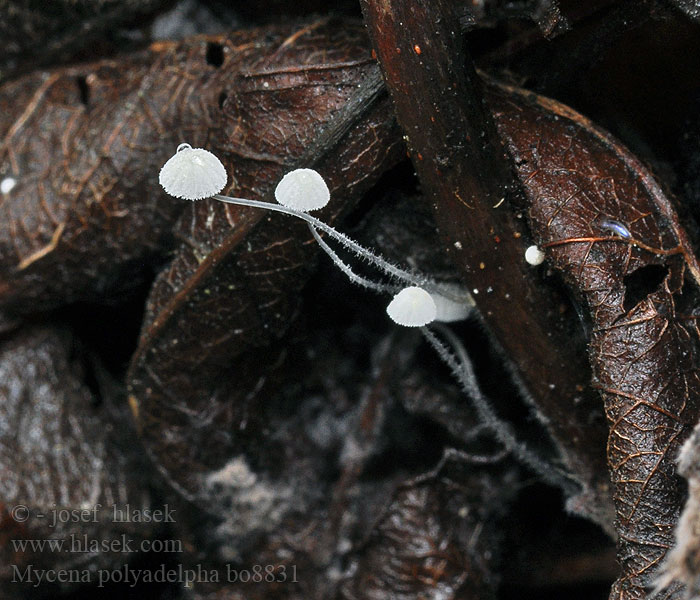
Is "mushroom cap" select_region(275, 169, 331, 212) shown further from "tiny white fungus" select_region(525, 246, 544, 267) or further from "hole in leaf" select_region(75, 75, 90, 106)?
"hole in leaf" select_region(75, 75, 90, 106)

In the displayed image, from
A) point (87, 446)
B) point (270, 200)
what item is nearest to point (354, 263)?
point (270, 200)

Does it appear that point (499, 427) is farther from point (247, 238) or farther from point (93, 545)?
point (93, 545)

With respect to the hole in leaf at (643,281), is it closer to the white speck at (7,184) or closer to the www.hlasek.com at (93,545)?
the www.hlasek.com at (93,545)

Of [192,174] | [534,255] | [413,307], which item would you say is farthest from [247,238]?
[534,255]

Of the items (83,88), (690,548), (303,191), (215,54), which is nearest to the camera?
(690,548)

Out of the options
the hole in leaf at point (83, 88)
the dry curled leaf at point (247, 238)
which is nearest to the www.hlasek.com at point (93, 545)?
the dry curled leaf at point (247, 238)

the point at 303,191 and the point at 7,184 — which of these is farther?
the point at 7,184

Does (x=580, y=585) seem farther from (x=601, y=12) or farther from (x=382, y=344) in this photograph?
(x=601, y=12)
